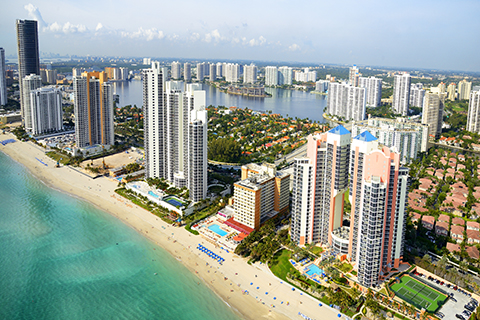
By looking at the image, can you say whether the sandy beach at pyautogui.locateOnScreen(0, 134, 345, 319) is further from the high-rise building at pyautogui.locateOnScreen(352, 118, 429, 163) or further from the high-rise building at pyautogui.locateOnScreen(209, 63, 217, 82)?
the high-rise building at pyautogui.locateOnScreen(209, 63, 217, 82)

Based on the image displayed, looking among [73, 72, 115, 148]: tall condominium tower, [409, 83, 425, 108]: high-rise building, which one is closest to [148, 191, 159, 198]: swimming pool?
[73, 72, 115, 148]: tall condominium tower

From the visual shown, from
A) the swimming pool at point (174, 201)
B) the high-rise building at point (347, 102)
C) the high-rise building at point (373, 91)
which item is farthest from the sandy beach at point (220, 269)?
the high-rise building at point (373, 91)

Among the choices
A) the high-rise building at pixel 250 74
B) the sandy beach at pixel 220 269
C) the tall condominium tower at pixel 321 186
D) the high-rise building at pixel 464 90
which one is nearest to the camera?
the sandy beach at pixel 220 269

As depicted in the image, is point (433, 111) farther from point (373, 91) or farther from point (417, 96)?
point (373, 91)

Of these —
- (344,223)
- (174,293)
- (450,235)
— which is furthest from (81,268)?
(450,235)

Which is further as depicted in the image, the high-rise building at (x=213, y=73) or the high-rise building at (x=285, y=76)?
the high-rise building at (x=213, y=73)

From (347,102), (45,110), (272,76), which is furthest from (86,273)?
(272,76)

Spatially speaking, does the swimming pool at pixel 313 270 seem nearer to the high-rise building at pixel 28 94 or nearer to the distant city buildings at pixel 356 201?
the distant city buildings at pixel 356 201
